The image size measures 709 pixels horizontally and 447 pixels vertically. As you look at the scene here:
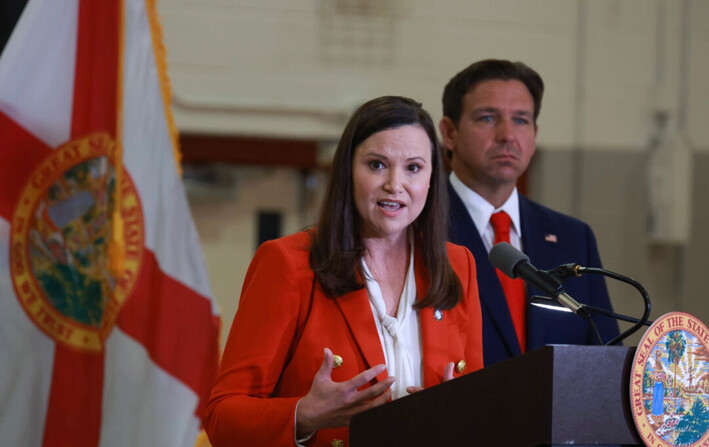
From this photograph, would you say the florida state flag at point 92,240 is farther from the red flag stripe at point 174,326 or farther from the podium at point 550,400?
the podium at point 550,400

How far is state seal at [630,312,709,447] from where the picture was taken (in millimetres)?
1230

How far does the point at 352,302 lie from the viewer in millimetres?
1714

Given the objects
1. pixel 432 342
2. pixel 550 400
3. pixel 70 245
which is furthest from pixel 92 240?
pixel 550 400

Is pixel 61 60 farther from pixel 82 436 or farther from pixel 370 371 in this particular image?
pixel 370 371

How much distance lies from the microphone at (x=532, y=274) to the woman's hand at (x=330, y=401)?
290mm

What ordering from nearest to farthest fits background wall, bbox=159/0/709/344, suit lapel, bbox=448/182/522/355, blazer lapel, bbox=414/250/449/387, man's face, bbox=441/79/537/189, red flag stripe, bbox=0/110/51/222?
blazer lapel, bbox=414/250/449/387 < suit lapel, bbox=448/182/522/355 < man's face, bbox=441/79/537/189 < red flag stripe, bbox=0/110/51/222 < background wall, bbox=159/0/709/344

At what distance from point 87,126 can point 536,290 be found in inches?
56.4

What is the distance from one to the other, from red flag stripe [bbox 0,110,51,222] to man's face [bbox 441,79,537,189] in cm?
121

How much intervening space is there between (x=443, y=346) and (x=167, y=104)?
1.72 metres

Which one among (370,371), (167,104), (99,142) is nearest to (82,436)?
(99,142)

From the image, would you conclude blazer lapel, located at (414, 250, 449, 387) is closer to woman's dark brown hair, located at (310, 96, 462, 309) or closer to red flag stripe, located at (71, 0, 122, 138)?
woman's dark brown hair, located at (310, 96, 462, 309)

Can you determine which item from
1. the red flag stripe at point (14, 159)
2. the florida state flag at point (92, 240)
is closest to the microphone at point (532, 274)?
the florida state flag at point (92, 240)

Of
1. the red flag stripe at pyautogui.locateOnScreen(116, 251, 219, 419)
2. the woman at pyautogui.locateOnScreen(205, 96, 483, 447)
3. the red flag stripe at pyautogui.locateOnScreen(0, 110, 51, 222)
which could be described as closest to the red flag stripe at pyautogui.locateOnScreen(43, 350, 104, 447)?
the red flag stripe at pyautogui.locateOnScreen(116, 251, 219, 419)

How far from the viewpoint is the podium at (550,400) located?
1202mm
